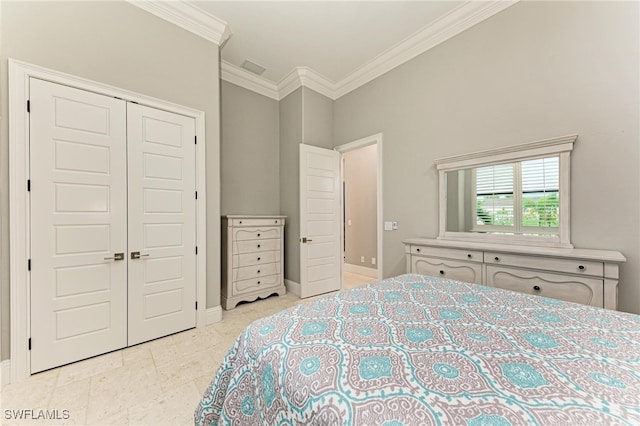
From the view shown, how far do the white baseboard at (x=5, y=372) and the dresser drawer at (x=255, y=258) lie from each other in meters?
1.85

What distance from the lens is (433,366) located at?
2.49 ft

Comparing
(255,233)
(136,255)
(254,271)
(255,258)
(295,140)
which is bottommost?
(254,271)


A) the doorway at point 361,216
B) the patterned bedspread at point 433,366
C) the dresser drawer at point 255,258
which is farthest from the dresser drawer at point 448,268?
the doorway at point 361,216

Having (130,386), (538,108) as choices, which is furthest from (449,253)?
(130,386)

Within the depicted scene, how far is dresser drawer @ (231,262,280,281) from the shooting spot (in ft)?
10.6

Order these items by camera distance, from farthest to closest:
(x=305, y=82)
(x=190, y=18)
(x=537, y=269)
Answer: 1. (x=305, y=82)
2. (x=190, y=18)
3. (x=537, y=269)

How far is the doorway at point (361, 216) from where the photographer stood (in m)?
4.79

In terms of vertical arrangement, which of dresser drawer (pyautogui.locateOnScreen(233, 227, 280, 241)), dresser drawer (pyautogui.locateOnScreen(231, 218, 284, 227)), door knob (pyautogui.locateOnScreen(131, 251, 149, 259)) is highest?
dresser drawer (pyautogui.locateOnScreen(231, 218, 284, 227))

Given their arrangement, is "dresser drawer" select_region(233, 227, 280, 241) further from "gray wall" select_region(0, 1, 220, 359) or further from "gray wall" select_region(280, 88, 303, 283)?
"gray wall" select_region(0, 1, 220, 359)

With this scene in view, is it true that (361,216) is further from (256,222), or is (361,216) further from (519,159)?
(519,159)

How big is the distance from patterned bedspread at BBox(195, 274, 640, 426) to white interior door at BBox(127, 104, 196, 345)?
1664mm

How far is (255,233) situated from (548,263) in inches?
117

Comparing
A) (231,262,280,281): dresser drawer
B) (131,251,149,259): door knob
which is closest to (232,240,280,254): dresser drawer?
(231,262,280,281): dresser drawer

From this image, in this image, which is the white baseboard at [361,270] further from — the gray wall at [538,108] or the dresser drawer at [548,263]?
the dresser drawer at [548,263]
